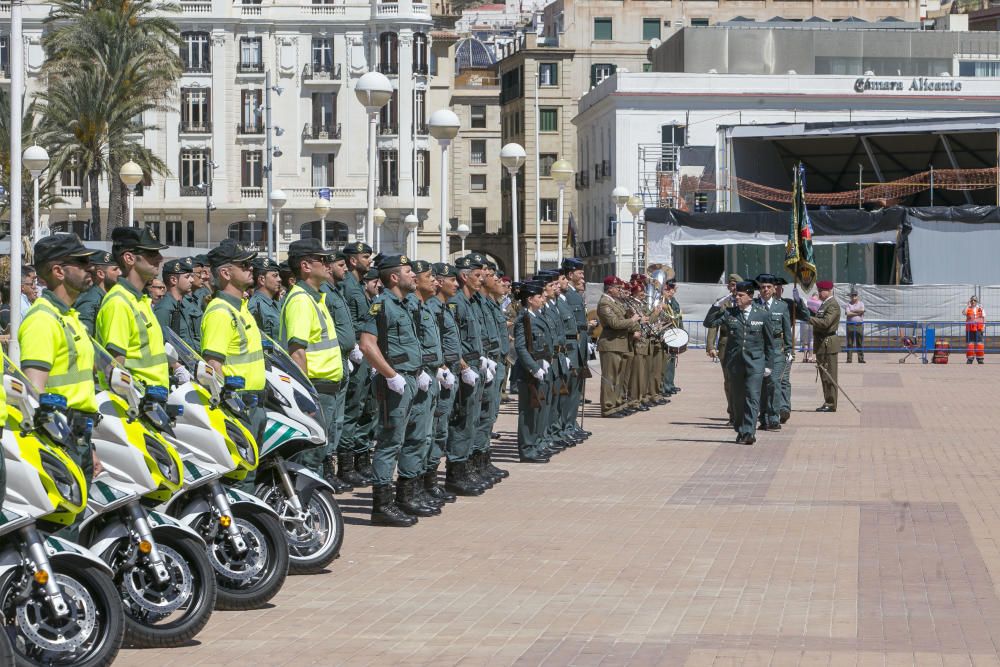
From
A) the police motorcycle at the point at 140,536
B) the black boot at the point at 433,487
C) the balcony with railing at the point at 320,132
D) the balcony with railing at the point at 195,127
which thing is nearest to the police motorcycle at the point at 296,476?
the police motorcycle at the point at 140,536

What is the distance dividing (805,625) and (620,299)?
15.0 m

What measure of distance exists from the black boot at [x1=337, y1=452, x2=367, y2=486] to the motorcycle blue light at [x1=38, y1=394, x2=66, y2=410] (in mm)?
7899

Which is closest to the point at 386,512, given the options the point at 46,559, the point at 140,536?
the point at 140,536

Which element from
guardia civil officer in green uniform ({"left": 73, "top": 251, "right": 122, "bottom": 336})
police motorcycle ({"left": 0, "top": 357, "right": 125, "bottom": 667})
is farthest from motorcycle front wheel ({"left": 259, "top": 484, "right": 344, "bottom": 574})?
police motorcycle ({"left": 0, "top": 357, "right": 125, "bottom": 667})

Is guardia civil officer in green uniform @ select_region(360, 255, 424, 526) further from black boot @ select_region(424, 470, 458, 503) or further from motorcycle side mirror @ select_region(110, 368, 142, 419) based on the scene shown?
motorcycle side mirror @ select_region(110, 368, 142, 419)

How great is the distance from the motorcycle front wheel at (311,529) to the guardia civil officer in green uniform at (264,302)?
3.10 metres

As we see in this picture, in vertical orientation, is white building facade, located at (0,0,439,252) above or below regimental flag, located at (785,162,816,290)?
above

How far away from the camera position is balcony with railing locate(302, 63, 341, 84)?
262ft

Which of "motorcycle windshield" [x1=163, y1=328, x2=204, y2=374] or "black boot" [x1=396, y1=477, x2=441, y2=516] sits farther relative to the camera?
"black boot" [x1=396, y1=477, x2=441, y2=516]

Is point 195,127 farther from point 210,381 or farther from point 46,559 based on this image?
point 46,559

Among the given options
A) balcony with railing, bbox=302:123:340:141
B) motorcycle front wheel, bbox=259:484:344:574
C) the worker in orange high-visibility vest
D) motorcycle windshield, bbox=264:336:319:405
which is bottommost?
the worker in orange high-visibility vest

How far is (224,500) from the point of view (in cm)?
931

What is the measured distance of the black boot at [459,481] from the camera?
14.9m

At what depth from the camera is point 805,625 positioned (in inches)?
361
